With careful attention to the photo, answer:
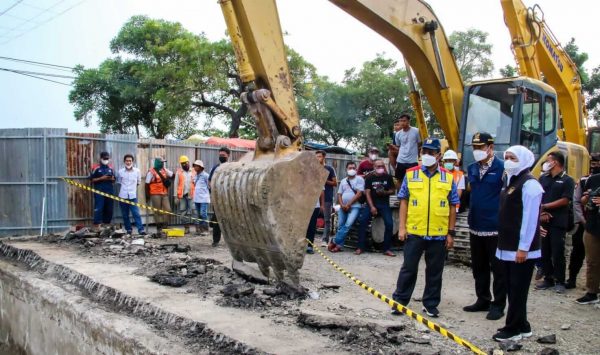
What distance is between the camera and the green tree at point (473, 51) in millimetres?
35500

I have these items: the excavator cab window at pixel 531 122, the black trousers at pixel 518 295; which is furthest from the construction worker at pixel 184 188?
the black trousers at pixel 518 295

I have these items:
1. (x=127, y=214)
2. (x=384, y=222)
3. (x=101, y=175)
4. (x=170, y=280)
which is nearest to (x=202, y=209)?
(x=127, y=214)

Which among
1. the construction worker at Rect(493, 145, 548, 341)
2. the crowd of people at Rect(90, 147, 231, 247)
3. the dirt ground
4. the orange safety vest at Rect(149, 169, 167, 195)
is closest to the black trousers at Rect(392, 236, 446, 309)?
the dirt ground

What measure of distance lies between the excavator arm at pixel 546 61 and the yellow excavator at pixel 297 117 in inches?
0.8

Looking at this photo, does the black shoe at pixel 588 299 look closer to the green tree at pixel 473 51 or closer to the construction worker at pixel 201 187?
the construction worker at pixel 201 187

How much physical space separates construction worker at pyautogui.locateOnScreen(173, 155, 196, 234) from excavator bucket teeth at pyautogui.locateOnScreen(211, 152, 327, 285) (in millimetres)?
7636

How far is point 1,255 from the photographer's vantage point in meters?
8.75

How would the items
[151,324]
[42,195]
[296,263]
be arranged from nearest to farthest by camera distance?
1. [296,263]
2. [151,324]
3. [42,195]

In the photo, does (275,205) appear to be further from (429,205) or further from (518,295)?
(518,295)

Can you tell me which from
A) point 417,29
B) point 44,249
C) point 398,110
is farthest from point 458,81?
point 398,110

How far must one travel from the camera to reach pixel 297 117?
527cm

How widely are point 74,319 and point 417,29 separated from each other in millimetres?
5786

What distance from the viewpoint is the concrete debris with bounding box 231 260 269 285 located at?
599 centimetres

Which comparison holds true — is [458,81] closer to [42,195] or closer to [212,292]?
[212,292]
